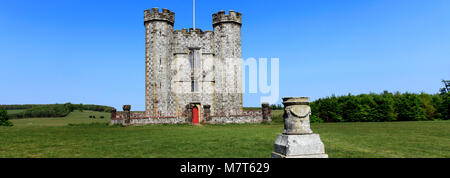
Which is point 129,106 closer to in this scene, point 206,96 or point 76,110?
point 206,96

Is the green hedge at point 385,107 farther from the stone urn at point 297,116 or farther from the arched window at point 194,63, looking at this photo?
the stone urn at point 297,116

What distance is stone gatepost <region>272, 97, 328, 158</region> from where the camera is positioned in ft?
20.7

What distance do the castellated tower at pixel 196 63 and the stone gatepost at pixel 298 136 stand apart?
78.4 ft

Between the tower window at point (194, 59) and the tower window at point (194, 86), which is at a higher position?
the tower window at point (194, 59)

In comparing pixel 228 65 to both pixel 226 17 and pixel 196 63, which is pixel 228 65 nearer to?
pixel 196 63

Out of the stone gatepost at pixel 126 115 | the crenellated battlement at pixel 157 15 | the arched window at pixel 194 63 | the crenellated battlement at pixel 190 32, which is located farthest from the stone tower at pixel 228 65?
the stone gatepost at pixel 126 115

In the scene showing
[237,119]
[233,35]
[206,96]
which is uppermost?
[233,35]

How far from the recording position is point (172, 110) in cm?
3052

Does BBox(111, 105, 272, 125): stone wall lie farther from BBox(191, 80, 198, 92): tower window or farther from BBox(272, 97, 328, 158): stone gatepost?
BBox(272, 97, 328, 158): stone gatepost

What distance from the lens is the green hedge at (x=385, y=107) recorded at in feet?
97.2

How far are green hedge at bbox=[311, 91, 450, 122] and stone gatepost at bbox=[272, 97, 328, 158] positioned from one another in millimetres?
25624

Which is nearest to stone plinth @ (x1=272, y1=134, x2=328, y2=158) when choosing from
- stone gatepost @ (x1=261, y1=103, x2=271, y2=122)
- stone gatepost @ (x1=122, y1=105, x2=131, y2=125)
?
stone gatepost @ (x1=122, y1=105, x2=131, y2=125)
